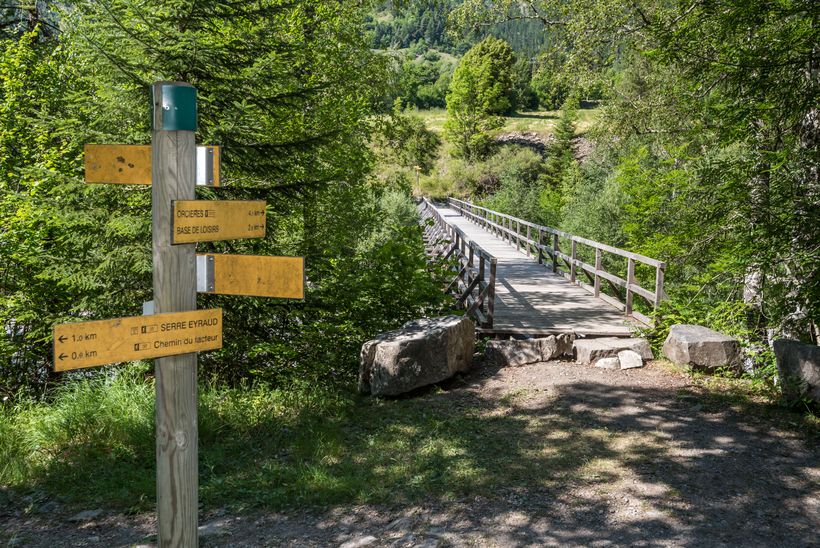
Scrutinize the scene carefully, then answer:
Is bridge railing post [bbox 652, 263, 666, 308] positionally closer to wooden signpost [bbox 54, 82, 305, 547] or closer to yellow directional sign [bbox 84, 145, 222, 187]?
wooden signpost [bbox 54, 82, 305, 547]

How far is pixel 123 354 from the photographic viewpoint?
283 centimetres

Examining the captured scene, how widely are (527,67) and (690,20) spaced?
94465 mm

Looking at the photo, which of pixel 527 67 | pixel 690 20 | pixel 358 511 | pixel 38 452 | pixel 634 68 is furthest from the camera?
pixel 527 67

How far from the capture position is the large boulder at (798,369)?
6172 mm

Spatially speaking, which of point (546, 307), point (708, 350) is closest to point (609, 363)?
point (708, 350)

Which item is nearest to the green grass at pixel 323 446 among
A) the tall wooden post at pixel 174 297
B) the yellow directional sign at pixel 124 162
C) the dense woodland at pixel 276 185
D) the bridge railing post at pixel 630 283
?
the dense woodland at pixel 276 185

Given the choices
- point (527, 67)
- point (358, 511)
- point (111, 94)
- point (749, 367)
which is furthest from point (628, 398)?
point (527, 67)

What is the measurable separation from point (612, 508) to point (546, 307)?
7297 mm

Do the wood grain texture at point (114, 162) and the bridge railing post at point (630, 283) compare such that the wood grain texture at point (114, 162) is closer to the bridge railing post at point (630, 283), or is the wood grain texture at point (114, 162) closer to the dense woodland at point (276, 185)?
the dense woodland at point (276, 185)

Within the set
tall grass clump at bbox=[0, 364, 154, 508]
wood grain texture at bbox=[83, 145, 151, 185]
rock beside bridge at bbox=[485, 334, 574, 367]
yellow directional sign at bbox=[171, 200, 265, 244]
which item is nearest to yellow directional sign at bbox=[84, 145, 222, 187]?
wood grain texture at bbox=[83, 145, 151, 185]

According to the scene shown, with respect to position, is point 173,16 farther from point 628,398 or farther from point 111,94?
point 628,398

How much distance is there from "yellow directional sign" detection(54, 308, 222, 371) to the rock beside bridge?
5.78m

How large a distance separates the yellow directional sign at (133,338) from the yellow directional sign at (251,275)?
0.47 ft

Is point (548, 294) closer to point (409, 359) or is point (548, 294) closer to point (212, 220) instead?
point (409, 359)
